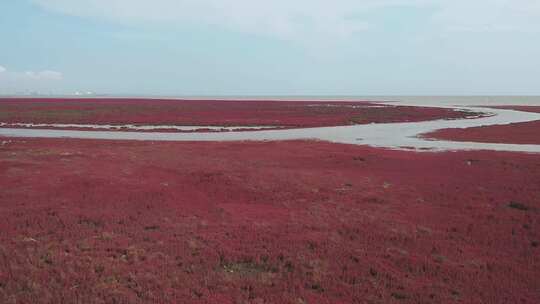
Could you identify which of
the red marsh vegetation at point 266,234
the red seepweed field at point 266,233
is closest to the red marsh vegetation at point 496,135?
the red marsh vegetation at point 266,234

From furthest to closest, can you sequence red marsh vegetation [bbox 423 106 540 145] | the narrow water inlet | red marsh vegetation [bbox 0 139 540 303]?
1. red marsh vegetation [bbox 423 106 540 145]
2. the narrow water inlet
3. red marsh vegetation [bbox 0 139 540 303]

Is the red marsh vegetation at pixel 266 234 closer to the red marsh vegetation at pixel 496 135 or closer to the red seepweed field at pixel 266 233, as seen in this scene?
the red seepweed field at pixel 266 233

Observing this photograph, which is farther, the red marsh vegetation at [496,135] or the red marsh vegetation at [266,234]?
the red marsh vegetation at [496,135]

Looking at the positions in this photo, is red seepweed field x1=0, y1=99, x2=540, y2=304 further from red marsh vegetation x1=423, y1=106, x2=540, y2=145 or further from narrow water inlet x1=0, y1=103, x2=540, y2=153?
red marsh vegetation x1=423, y1=106, x2=540, y2=145

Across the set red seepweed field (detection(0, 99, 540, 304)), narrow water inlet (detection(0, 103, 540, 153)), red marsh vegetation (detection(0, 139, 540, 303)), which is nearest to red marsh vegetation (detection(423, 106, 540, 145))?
narrow water inlet (detection(0, 103, 540, 153))

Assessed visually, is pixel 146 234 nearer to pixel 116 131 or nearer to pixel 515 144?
pixel 515 144

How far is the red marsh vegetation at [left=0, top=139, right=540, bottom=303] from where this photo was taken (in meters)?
7.26

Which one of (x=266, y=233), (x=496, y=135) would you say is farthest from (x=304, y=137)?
(x=266, y=233)

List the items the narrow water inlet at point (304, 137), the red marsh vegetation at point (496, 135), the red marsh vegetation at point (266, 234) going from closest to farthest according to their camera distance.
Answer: the red marsh vegetation at point (266, 234) < the narrow water inlet at point (304, 137) < the red marsh vegetation at point (496, 135)

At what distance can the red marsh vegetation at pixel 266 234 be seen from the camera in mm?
7258

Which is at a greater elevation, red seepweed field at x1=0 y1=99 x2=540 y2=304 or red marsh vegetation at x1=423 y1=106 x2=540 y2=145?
red marsh vegetation at x1=423 y1=106 x2=540 y2=145

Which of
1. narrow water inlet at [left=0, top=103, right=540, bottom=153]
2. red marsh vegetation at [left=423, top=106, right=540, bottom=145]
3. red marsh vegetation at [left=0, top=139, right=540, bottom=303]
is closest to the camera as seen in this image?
red marsh vegetation at [left=0, top=139, right=540, bottom=303]

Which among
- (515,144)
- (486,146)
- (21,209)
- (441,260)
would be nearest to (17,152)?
(21,209)

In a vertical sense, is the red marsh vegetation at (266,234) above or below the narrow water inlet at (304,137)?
below
